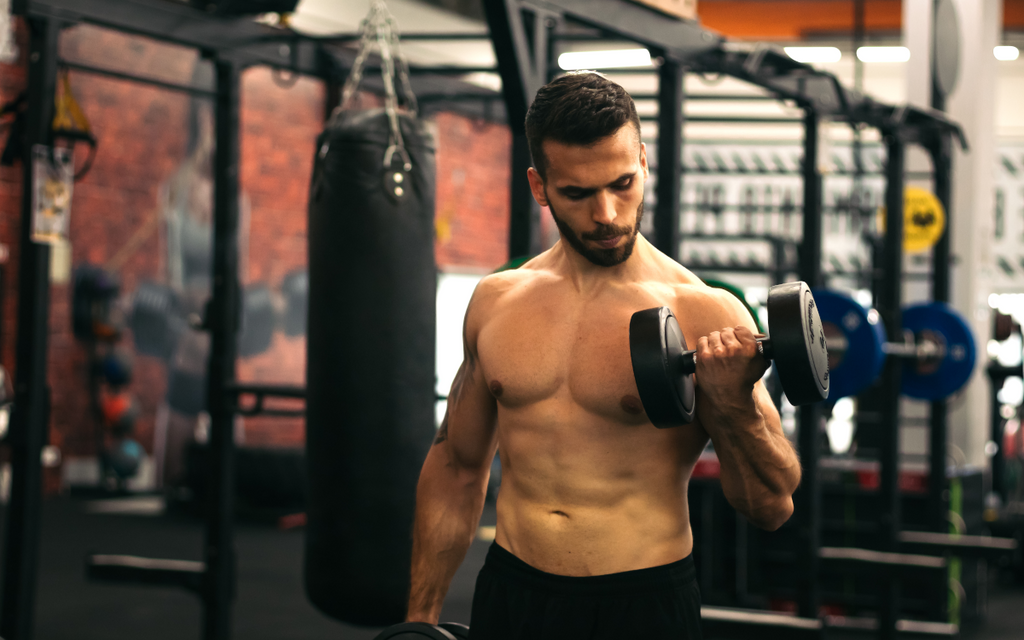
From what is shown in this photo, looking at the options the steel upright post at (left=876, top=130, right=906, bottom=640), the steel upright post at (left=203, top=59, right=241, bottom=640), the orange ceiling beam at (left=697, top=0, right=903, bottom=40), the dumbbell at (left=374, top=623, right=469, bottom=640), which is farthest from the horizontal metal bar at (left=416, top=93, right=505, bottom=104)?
the orange ceiling beam at (left=697, top=0, right=903, bottom=40)

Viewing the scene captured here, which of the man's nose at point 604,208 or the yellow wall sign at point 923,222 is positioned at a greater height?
the yellow wall sign at point 923,222

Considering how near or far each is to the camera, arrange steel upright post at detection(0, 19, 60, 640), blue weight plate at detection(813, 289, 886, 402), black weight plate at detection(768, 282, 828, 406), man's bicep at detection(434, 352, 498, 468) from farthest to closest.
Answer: blue weight plate at detection(813, 289, 886, 402)
steel upright post at detection(0, 19, 60, 640)
man's bicep at detection(434, 352, 498, 468)
black weight plate at detection(768, 282, 828, 406)

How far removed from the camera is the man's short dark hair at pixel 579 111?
50.2 inches

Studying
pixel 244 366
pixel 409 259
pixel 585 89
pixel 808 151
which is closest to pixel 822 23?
pixel 244 366

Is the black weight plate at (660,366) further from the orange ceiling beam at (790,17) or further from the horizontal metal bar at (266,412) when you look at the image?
the orange ceiling beam at (790,17)

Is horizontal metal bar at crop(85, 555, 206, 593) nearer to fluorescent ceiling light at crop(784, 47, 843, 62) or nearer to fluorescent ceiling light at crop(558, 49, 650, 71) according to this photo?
fluorescent ceiling light at crop(558, 49, 650, 71)

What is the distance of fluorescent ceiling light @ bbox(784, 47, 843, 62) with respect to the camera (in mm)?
9203

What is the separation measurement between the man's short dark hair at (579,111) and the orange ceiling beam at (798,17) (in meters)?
7.63

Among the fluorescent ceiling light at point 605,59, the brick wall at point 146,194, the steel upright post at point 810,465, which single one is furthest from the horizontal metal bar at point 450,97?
the fluorescent ceiling light at point 605,59

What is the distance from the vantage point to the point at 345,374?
7.27 ft

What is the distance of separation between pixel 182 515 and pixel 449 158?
141 inches

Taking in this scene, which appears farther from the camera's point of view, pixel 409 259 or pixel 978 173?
pixel 978 173

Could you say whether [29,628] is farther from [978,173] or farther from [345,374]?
[978,173]

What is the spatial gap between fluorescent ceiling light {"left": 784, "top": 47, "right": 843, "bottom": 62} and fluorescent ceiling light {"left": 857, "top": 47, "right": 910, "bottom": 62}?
0.67 feet
